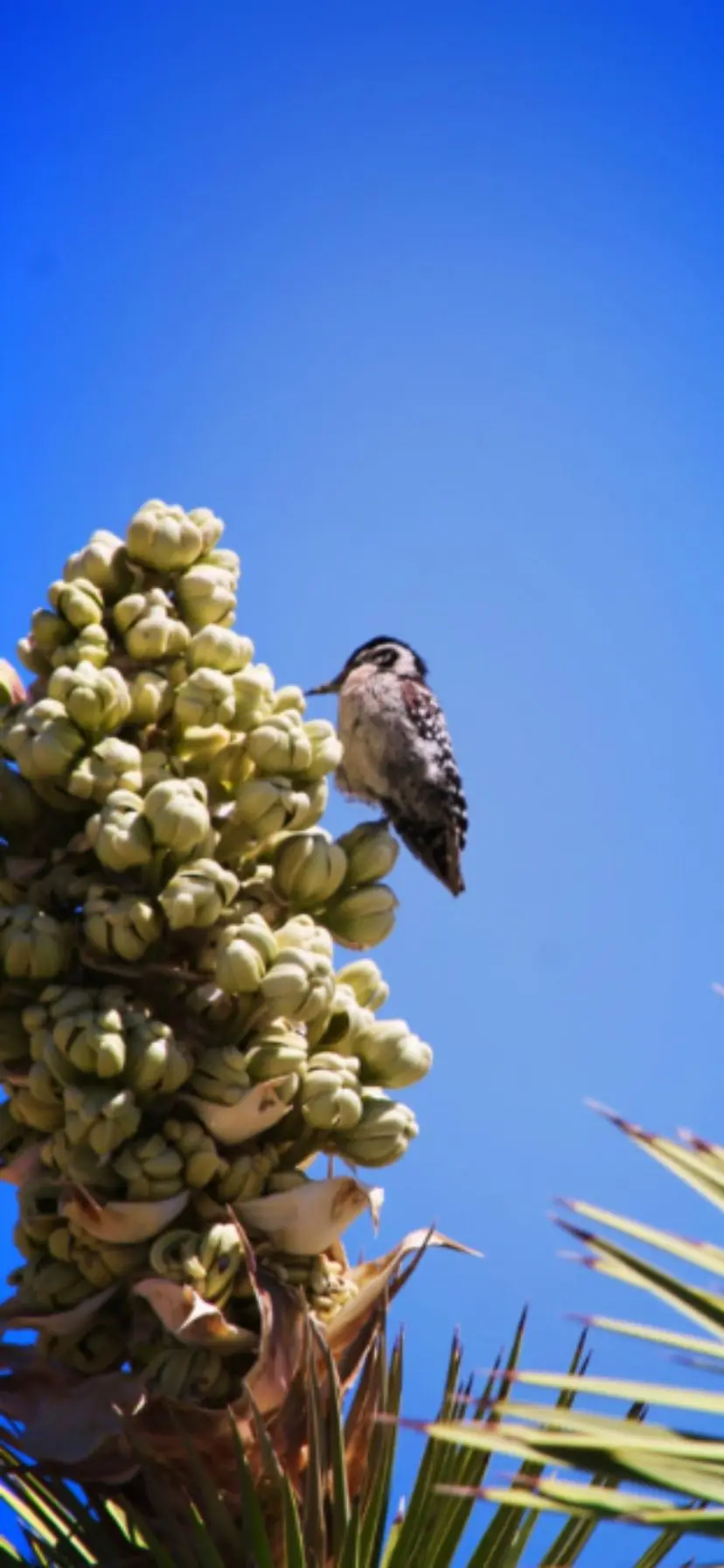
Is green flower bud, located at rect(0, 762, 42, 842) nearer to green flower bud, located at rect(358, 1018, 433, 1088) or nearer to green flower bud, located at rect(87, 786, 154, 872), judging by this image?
green flower bud, located at rect(87, 786, 154, 872)

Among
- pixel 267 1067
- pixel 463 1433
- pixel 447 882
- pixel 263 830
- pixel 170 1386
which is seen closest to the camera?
pixel 463 1433

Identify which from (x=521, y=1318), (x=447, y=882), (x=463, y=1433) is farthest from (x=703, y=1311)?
(x=447, y=882)

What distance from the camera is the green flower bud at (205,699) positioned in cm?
264

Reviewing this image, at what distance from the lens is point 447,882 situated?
450 cm

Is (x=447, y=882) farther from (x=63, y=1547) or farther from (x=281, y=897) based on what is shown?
(x=63, y=1547)

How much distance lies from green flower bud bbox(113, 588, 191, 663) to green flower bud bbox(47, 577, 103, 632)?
40 mm

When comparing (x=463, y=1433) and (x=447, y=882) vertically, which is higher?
(x=447, y=882)

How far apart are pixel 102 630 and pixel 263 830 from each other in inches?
16.8

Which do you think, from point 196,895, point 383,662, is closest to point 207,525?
point 196,895

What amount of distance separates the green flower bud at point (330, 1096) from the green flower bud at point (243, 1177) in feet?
0.31

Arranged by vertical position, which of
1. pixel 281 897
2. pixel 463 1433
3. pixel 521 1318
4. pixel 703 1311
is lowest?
pixel 463 1433

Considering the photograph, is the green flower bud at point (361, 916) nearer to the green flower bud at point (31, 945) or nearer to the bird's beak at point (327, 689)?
the green flower bud at point (31, 945)

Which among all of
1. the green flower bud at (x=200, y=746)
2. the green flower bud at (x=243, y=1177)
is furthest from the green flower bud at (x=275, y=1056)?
the green flower bud at (x=200, y=746)

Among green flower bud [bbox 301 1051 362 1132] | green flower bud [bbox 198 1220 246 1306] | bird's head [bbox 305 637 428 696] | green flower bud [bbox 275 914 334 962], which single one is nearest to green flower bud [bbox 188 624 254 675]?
green flower bud [bbox 275 914 334 962]
